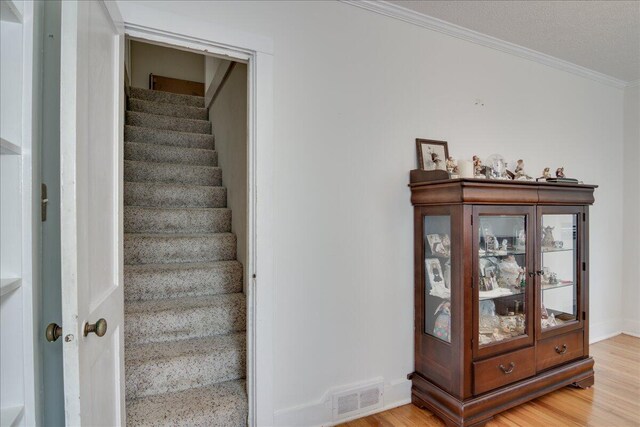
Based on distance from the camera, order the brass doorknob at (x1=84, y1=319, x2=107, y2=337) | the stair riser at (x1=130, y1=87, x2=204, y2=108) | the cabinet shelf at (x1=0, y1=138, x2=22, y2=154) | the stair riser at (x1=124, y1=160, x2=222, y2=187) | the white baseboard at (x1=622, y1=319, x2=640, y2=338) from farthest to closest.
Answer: the stair riser at (x1=130, y1=87, x2=204, y2=108) → the white baseboard at (x1=622, y1=319, x2=640, y2=338) → the stair riser at (x1=124, y1=160, x2=222, y2=187) → the brass doorknob at (x1=84, y1=319, x2=107, y2=337) → the cabinet shelf at (x1=0, y1=138, x2=22, y2=154)

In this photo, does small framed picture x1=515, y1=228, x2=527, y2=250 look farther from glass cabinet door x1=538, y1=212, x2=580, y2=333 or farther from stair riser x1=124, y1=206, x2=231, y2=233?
stair riser x1=124, y1=206, x2=231, y2=233

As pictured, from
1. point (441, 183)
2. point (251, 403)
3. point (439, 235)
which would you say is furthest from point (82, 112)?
point (439, 235)

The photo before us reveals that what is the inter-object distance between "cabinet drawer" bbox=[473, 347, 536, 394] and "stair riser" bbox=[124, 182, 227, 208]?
8.00 ft

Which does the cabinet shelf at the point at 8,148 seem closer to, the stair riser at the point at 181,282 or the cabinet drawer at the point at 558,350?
the stair riser at the point at 181,282

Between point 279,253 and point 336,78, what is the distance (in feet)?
3.52

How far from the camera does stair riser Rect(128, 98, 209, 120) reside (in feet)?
12.9

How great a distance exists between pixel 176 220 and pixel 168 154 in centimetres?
86

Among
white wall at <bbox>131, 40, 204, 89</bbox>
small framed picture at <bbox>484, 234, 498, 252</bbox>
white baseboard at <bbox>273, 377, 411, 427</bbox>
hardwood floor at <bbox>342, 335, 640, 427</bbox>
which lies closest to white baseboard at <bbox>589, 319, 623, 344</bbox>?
hardwood floor at <bbox>342, 335, 640, 427</bbox>

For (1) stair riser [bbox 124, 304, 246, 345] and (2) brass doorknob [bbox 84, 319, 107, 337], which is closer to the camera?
(2) brass doorknob [bbox 84, 319, 107, 337]

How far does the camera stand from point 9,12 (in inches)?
38.4

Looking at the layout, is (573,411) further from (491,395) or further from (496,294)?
(496,294)

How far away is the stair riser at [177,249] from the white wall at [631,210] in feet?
12.9

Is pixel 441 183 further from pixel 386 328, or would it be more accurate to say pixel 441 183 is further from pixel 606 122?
pixel 606 122

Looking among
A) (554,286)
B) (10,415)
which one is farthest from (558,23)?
(10,415)
